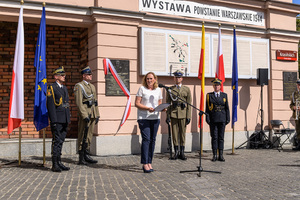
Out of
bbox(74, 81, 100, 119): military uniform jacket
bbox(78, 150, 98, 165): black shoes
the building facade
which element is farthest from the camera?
the building facade

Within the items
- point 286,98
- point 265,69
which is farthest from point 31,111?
point 286,98

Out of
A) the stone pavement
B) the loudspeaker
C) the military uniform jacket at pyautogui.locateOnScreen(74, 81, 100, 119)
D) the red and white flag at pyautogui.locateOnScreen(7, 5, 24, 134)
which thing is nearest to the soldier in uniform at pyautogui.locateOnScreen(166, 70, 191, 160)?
the stone pavement

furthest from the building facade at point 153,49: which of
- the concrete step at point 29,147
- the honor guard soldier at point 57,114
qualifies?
the honor guard soldier at point 57,114

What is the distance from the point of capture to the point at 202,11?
10.4 meters

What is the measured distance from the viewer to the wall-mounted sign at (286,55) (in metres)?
11.4

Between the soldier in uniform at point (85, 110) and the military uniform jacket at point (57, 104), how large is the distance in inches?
15.7

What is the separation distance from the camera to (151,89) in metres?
6.57

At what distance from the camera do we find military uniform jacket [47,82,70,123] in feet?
21.6

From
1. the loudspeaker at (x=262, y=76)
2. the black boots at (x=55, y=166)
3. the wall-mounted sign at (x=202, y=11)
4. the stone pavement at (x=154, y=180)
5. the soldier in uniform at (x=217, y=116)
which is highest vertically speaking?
the wall-mounted sign at (x=202, y=11)

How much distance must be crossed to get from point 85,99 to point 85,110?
10.0 inches

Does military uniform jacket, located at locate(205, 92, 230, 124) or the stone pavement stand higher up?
military uniform jacket, located at locate(205, 92, 230, 124)

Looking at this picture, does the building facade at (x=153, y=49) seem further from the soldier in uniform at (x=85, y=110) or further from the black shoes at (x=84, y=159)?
the soldier in uniform at (x=85, y=110)

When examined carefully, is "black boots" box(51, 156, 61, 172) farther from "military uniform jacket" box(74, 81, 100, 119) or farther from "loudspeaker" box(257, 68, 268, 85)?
"loudspeaker" box(257, 68, 268, 85)

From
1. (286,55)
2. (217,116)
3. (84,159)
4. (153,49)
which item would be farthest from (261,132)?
(84,159)
